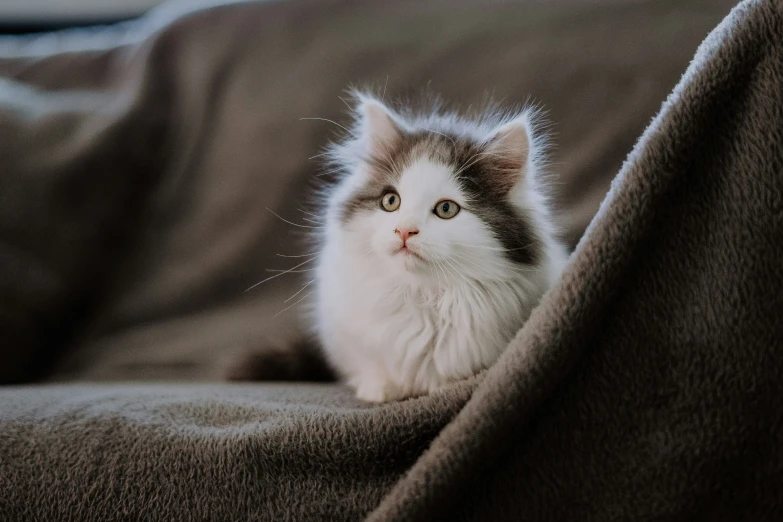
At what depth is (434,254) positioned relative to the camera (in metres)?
1.01

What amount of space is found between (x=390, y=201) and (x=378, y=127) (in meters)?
0.16

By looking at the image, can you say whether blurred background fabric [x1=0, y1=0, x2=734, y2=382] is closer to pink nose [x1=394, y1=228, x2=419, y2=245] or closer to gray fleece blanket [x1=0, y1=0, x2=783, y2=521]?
gray fleece blanket [x1=0, y1=0, x2=783, y2=521]

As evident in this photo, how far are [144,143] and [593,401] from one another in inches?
52.1

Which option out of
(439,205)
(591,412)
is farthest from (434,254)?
(591,412)

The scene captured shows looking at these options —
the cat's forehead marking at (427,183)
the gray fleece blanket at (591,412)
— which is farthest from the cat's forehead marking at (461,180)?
the gray fleece blanket at (591,412)

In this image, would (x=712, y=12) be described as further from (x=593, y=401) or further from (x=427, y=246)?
(x=593, y=401)

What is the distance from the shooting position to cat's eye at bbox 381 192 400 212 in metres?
1.11

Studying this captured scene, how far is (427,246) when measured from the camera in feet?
3.28

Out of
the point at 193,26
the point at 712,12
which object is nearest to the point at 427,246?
the point at 712,12

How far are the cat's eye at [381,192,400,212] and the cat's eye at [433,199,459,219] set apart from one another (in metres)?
0.08

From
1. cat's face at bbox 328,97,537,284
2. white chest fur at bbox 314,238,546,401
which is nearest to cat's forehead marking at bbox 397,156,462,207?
cat's face at bbox 328,97,537,284

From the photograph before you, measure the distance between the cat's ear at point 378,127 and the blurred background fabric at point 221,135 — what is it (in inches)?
14.3

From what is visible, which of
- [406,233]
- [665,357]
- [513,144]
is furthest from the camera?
[513,144]

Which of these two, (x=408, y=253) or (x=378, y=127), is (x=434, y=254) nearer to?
(x=408, y=253)
